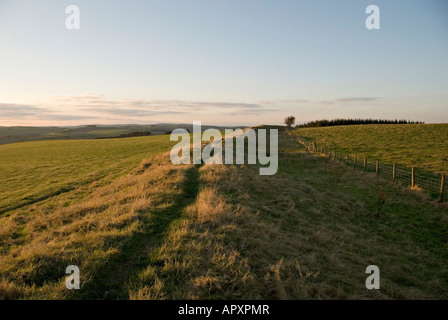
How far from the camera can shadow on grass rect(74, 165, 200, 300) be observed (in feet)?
18.6

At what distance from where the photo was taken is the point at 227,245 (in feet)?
24.9

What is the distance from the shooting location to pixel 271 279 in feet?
20.2

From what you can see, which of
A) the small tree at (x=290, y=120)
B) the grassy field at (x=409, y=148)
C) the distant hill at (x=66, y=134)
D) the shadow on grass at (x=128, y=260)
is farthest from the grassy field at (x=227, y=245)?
the small tree at (x=290, y=120)

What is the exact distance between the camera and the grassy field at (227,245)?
5.87 m

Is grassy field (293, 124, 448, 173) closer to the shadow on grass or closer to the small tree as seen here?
the shadow on grass

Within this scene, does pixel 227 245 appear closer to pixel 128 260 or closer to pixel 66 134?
pixel 128 260

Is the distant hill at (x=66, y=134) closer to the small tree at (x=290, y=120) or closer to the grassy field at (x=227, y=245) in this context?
the small tree at (x=290, y=120)

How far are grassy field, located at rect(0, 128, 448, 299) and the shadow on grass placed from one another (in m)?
0.03

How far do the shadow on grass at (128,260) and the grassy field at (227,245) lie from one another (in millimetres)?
27

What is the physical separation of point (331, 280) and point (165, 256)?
14.1 feet

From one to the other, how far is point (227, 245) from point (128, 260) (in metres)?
2.73

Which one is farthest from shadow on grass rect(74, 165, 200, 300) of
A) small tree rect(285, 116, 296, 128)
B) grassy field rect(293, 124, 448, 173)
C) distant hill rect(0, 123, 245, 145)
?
small tree rect(285, 116, 296, 128)
